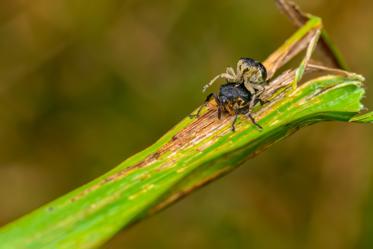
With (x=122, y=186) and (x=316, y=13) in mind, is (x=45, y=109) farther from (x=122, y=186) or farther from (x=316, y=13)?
(x=122, y=186)

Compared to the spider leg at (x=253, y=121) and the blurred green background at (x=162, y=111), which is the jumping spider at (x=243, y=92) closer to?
the spider leg at (x=253, y=121)

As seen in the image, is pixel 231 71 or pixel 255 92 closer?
A: pixel 255 92

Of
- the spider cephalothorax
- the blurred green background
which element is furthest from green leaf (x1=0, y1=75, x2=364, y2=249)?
the blurred green background

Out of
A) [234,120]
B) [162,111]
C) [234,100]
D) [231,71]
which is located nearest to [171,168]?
[234,120]

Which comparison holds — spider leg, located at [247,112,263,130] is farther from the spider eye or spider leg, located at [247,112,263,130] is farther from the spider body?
the spider eye

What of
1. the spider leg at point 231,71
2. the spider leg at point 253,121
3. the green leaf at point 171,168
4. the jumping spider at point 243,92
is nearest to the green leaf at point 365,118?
the green leaf at point 171,168

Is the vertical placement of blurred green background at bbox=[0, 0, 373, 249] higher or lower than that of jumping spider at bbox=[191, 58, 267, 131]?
higher

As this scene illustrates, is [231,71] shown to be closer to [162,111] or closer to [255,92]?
[255,92]
